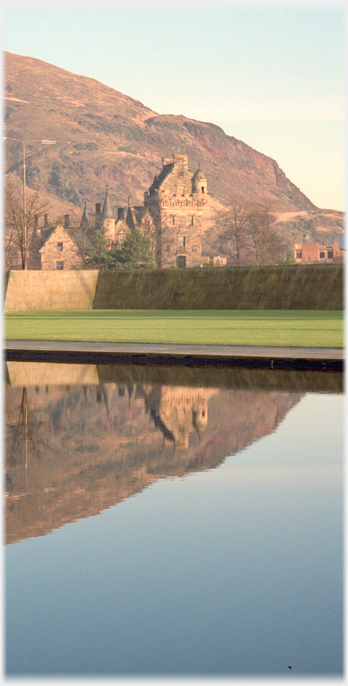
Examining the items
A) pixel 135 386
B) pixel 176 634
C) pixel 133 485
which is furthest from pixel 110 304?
pixel 176 634

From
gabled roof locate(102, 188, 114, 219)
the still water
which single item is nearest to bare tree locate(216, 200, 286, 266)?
gabled roof locate(102, 188, 114, 219)

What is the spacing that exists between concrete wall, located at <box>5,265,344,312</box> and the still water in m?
32.0

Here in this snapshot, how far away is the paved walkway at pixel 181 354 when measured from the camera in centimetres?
1722

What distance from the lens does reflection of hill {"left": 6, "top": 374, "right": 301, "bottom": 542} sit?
22.2 feet

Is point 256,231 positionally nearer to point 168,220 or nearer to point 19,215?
point 168,220

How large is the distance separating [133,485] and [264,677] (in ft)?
11.9

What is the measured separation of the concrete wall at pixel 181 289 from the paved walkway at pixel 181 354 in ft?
74.4

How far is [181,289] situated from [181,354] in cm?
2971

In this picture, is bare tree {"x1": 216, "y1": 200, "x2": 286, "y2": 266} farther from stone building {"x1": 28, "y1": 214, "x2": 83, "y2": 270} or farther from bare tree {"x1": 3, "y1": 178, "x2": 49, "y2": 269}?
bare tree {"x1": 3, "y1": 178, "x2": 49, "y2": 269}

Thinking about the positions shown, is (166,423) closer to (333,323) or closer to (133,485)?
(133,485)

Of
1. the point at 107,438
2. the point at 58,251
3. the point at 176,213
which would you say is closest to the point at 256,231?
the point at 176,213

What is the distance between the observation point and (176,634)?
4.20m

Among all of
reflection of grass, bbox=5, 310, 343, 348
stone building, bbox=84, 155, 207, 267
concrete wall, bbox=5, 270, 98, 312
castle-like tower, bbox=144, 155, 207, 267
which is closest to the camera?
reflection of grass, bbox=5, 310, 343, 348

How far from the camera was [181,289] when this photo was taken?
48125mm
